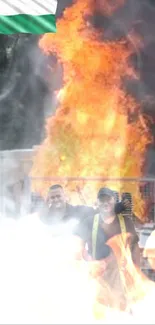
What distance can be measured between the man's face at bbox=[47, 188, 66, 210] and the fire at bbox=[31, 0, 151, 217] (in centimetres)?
10

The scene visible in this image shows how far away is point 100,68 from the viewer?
7023 millimetres

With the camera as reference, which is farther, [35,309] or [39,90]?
[39,90]

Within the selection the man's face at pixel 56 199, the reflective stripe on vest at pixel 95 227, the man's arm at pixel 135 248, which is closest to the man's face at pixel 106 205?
the reflective stripe on vest at pixel 95 227

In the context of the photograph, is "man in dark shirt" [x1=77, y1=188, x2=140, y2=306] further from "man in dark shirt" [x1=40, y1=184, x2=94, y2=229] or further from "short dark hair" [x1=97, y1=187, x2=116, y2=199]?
"man in dark shirt" [x1=40, y1=184, x2=94, y2=229]

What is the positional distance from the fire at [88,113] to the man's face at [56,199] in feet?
0.34

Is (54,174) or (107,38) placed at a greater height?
(107,38)

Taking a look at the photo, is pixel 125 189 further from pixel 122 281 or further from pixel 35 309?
pixel 35 309

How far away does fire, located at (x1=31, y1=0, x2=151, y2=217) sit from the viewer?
696cm

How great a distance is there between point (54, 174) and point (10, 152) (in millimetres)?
644

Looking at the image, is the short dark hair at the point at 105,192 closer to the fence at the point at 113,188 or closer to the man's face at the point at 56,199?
the fence at the point at 113,188

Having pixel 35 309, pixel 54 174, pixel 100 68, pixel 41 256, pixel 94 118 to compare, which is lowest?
pixel 35 309

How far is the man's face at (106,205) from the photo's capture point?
6906 mm

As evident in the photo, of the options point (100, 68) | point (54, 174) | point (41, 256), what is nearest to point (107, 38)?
point (100, 68)

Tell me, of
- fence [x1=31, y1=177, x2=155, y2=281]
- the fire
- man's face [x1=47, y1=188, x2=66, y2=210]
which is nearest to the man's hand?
fence [x1=31, y1=177, x2=155, y2=281]
